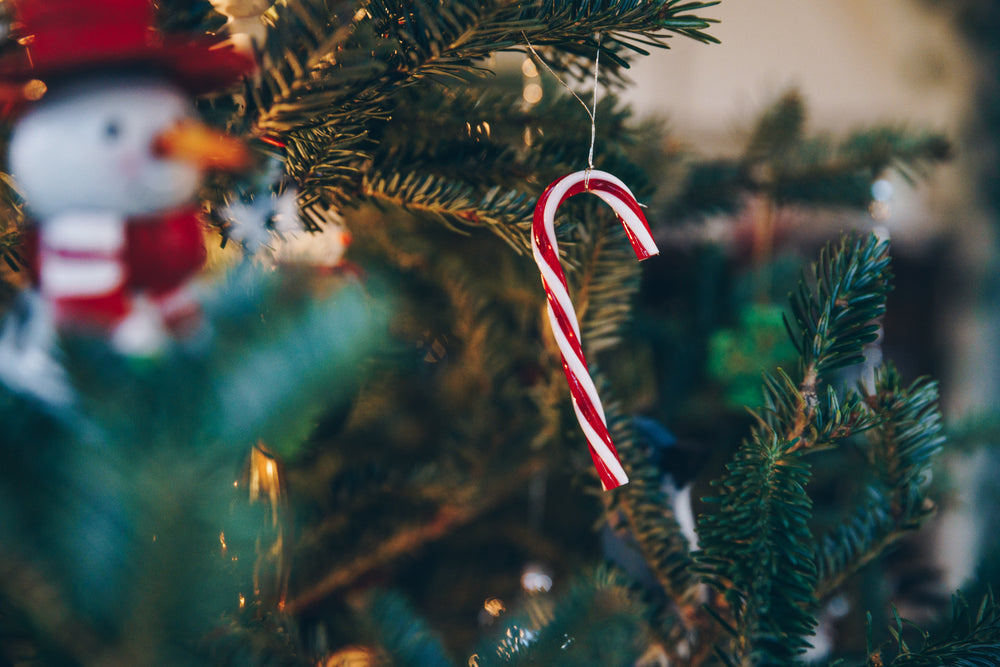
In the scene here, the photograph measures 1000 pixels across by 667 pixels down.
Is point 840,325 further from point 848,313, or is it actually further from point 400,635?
point 400,635

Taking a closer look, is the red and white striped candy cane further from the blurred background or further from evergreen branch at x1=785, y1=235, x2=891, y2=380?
the blurred background

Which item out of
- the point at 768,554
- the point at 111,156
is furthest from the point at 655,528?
the point at 111,156

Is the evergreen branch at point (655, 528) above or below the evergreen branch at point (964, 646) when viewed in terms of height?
below

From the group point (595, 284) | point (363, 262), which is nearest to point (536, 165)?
point (595, 284)

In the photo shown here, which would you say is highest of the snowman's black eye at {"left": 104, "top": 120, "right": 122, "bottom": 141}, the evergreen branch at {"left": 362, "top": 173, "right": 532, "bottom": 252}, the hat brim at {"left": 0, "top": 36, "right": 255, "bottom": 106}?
the hat brim at {"left": 0, "top": 36, "right": 255, "bottom": 106}

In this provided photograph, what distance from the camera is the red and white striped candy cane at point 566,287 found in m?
0.26

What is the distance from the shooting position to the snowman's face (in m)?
0.25

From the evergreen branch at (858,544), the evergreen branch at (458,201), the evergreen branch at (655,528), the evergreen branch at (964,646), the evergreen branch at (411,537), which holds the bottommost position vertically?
the evergreen branch at (411,537)

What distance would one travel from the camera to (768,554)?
23cm

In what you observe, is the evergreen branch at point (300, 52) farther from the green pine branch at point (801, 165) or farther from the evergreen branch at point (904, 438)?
the green pine branch at point (801, 165)

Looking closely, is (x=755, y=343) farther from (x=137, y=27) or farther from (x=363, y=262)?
(x=137, y=27)

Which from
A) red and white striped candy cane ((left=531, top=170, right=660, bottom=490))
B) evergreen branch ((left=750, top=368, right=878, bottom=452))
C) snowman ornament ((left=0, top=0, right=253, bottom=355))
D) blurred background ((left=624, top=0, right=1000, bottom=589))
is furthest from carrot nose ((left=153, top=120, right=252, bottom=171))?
blurred background ((left=624, top=0, right=1000, bottom=589))

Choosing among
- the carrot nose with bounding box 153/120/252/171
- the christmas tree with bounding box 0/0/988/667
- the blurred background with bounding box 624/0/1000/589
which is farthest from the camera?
the blurred background with bounding box 624/0/1000/589

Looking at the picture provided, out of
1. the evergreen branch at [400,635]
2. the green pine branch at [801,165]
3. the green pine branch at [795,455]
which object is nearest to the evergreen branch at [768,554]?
the green pine branch at [795,455]
